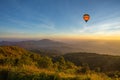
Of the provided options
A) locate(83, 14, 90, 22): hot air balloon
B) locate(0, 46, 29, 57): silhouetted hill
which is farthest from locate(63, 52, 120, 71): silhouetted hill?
locate(83, 14, 90, 22): hot air balloon

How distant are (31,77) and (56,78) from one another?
1.37 metres

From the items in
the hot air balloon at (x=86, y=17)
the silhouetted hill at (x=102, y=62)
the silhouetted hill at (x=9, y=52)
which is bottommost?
the silhouetted hill at (x=102, y=62)

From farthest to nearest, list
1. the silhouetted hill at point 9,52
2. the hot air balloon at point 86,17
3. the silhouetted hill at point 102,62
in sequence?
the silhouetted hill at point 102,62
the silhouetted hill at point 9,52
the hot air balloon at point 86,17

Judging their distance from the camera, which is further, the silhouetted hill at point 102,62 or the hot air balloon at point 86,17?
the silhouetted hill at point 102,62

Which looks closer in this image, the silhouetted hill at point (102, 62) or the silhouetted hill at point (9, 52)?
the silhouetted hill at point (9, 52)

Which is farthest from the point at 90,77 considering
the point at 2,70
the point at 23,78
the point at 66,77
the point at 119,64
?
the point at 119,64

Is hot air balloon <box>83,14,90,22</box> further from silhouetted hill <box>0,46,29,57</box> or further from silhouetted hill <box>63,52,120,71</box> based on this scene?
silhouetted hill <box>63,52,120,71</box>

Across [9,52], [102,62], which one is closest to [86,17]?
[9,52]

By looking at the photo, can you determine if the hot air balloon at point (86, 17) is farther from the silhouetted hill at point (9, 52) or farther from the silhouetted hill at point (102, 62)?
the silhouetted hill at point (102, 62)

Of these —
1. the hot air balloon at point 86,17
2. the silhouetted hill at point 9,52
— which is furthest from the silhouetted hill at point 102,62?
the hot air balloon at point 86,17

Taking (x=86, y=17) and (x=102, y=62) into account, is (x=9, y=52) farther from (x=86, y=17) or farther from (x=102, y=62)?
(x=102, y=62)

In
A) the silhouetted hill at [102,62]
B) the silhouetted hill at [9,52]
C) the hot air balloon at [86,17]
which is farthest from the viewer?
the silhouetted hill at [102,62]

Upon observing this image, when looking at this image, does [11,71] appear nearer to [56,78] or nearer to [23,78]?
[23,78]

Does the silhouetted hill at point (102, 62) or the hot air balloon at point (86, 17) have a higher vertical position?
the hot air balloon at point (86, 17)
